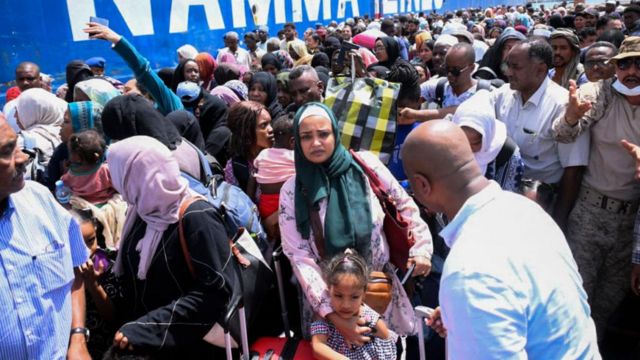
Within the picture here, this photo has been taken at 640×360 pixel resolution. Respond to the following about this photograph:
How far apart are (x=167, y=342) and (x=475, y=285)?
4.84ft

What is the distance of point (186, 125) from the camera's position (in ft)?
13.0

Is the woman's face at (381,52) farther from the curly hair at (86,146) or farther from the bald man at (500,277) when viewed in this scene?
the bald man at (500,277)

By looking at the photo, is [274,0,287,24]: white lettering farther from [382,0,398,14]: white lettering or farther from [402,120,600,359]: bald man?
[402,120,600,359]: bald man

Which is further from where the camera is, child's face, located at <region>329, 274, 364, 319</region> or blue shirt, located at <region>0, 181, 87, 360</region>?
child's face, located at <region>329, 274, 364, 319</region>

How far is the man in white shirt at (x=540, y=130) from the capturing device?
3131 millimetres

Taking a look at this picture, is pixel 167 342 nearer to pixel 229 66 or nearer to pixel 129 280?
pixel 129 280

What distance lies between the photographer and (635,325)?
3.46m

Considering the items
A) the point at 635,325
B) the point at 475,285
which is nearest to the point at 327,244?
the point at 475,285

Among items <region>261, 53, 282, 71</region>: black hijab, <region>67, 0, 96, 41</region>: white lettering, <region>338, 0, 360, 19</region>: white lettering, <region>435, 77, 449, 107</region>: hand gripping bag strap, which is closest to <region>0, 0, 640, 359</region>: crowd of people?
<region>435, 77, 449, 107</region>: hand gripping bag strap

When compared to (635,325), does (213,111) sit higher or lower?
higher

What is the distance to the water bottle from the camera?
3.14 metres

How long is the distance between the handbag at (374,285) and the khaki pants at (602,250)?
1380 millimetres

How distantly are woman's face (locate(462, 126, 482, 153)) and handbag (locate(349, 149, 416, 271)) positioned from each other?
21.4 inches

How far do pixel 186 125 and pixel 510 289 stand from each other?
3.18 m
